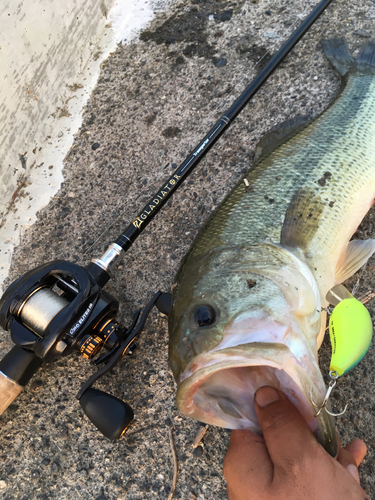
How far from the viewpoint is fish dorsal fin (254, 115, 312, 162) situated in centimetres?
242

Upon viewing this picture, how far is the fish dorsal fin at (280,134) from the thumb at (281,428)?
5.14 feet

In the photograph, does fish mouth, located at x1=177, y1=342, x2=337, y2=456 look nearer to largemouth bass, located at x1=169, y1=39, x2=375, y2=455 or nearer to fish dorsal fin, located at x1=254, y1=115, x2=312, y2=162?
largemouth bass, located at x1=169, y1=39, x2=375, y2=455

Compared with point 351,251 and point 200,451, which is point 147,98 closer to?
point 351,251

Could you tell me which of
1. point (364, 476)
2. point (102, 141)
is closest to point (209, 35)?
point (102, 141)

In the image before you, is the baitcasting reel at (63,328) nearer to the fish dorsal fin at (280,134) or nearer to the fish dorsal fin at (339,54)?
the fish dorsal fin at (280,134)

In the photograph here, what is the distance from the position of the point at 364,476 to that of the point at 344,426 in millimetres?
246

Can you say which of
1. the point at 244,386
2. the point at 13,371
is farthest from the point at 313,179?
the point at 13,371

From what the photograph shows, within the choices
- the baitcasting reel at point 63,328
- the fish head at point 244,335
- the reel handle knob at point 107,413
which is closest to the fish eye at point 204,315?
the fish head at point 244,335

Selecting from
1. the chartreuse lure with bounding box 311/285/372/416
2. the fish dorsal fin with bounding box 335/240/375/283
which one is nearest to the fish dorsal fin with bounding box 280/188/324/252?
the fish dorsal fin with bounding box 335/240/375/283

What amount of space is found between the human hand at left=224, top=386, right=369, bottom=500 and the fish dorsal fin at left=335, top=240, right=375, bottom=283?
0.87 metres

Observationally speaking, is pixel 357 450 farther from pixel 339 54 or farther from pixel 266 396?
pixel 339 54

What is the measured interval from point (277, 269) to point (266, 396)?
1.89 ft

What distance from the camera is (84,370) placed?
224 centimetres

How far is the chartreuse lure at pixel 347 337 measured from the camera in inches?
57.7
